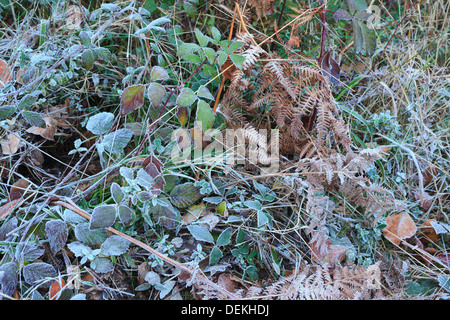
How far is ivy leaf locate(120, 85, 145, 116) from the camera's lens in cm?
143

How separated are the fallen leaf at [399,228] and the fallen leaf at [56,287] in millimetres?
1366

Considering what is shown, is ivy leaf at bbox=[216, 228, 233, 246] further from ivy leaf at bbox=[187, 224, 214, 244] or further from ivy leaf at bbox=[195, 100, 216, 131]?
ivy leaf at bbox=[195, 100, 216, 131]

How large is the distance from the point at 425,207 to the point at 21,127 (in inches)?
79.0

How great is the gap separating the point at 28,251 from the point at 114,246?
12.4 inches

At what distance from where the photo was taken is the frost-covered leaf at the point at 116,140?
4.86 feet

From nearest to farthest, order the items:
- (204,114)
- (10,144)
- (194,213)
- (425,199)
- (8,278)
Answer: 1. (8,278)
2. (204,114)
3. (194,213)
4. (10,144)
5. (425,199)

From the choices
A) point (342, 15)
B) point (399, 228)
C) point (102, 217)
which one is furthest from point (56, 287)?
point (342, 15)

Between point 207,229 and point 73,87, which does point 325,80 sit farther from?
point 73,87

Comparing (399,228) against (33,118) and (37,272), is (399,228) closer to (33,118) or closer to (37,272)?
(37,272)

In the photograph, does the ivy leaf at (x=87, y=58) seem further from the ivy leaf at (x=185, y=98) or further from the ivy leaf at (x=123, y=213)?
the ivy leaf at (x=123, y=213)

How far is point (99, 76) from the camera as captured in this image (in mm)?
1858

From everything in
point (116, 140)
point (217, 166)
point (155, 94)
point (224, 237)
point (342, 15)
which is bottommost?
point (224, 237)

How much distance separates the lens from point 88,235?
134 cm

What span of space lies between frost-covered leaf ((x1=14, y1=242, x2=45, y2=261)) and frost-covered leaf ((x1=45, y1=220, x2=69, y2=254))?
5 cm
